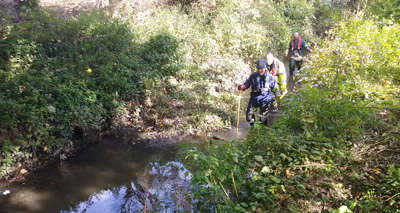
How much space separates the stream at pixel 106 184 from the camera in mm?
4758

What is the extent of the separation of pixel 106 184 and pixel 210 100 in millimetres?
4711

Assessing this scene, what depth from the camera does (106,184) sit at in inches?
216

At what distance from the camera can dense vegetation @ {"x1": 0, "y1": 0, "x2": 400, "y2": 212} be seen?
12.4ft

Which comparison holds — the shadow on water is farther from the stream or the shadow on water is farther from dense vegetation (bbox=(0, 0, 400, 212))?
dense vegetation (bbox=(0, 0, 400, 212))

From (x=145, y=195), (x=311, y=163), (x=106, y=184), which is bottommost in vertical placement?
(x=145, y=195)

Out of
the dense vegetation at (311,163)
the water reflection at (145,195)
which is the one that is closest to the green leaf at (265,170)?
the dense vegetation at (311,163)

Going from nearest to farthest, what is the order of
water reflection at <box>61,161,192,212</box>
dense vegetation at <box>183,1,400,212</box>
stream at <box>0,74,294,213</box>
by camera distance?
dense vegetation at <box>183,1,400,212</box> → water reflection at <box>61,161,192,212</box> → stream at <box>0,74,294,213</box>

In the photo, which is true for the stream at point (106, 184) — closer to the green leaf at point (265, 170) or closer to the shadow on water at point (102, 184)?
the shadow on water at point (102, 184)

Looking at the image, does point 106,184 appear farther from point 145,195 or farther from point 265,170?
point 265,170

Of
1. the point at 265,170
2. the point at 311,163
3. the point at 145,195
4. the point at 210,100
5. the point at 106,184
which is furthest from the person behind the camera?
the point at 210,100

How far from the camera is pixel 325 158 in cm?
405

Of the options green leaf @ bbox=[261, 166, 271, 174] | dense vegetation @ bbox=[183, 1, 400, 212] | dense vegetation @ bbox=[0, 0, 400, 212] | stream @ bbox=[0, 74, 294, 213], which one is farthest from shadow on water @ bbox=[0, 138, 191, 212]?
green leaf @ bbox=[261, 166, 271, 174]

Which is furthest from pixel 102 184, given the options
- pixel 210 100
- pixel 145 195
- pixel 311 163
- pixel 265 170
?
pixel 210 100

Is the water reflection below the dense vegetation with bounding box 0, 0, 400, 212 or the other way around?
below
